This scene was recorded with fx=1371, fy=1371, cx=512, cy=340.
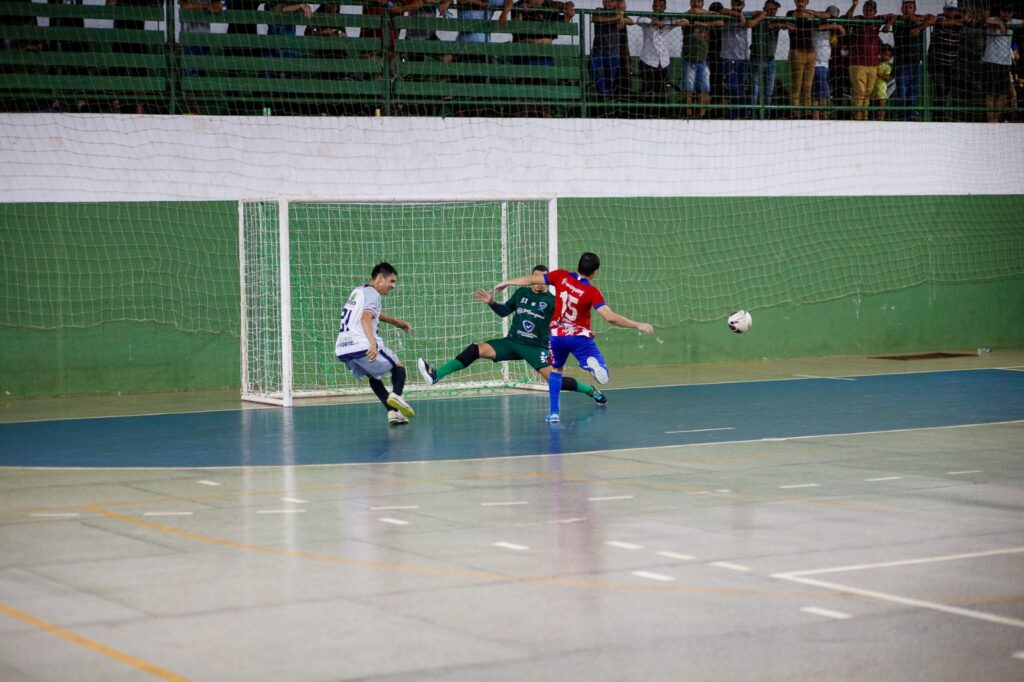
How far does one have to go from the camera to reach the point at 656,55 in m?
23.3

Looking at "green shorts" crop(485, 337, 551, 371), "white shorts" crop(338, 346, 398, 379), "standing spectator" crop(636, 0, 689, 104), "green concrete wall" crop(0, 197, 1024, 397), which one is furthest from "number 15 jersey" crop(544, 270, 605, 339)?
"standing spectator" crop(636, 0, 689, 104)

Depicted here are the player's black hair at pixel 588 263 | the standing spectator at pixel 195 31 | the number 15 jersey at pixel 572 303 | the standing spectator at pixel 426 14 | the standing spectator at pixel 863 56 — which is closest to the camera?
the player's black hair at pixel 588 263

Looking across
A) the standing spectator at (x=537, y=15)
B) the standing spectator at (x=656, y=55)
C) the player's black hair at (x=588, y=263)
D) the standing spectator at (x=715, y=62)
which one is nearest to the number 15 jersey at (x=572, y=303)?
the player's black hair at (x=588, y=263)

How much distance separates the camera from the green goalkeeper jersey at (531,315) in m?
17.2

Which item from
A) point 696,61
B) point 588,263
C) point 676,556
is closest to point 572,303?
point 588,263

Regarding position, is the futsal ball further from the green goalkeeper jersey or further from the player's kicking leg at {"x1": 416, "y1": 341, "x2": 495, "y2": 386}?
the player's kicking leg at {"x1": 416, "y1": 341, "x2": 495, "y2": 386}

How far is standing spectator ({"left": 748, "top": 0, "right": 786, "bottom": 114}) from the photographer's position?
78.2ft

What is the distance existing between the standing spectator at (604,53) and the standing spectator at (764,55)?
103 inches

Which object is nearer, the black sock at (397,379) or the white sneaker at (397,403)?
the white sneaker at (397,403)

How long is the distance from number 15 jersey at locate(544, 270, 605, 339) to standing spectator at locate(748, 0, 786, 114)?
9284 mm

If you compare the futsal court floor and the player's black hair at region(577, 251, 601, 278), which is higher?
the player's black hair at region(577, 251, 601, 278)

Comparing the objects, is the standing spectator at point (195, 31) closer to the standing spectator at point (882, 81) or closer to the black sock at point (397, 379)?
the black sock at point (397, 379)

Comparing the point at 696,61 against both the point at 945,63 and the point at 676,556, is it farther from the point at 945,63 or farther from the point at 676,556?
the point at 676,556

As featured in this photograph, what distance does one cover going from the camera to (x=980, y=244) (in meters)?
25.9
